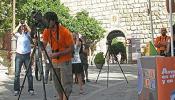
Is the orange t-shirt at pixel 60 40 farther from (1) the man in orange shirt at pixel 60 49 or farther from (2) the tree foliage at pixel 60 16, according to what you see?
(2) the tree foliage at pixel 60 16

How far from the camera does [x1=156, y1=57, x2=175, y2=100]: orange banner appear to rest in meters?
8.18

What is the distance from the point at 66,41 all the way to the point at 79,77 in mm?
5131

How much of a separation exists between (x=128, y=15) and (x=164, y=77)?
4940 centimetres

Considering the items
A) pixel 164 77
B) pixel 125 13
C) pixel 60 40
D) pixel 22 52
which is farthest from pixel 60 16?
pixel 164 77

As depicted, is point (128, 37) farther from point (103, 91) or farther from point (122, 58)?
point (103, 91)

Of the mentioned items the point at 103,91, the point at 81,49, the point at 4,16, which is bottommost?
the point at 103,91

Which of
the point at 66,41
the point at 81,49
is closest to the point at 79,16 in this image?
the point at 81,49

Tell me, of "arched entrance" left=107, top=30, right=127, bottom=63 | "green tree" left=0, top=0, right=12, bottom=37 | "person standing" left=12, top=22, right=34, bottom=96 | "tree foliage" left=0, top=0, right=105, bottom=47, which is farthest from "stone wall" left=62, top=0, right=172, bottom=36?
"person standing" left=12, top=22, right=34, bottom=96

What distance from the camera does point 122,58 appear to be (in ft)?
178

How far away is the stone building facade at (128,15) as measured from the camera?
5569 centimetres

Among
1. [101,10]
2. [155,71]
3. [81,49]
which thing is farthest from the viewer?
[101,10]

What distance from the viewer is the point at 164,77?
26.9ft

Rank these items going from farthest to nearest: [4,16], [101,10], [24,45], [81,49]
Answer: [101,10]
[4,16]
[81,49]
[24,45]

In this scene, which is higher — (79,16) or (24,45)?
(79,16)
